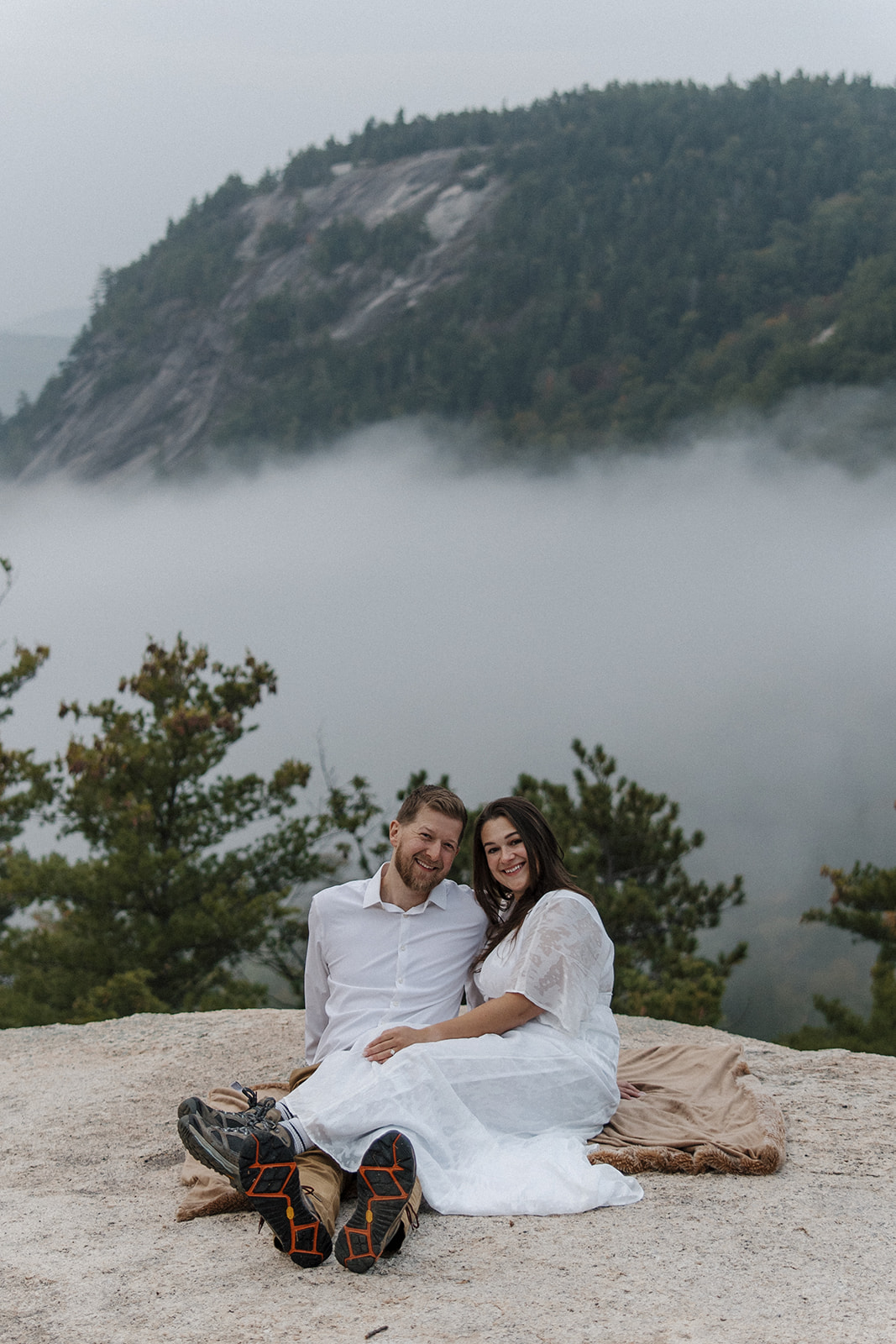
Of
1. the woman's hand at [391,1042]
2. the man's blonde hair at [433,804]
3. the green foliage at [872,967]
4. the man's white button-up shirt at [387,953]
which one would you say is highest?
the man's blonde hair at [433,804]

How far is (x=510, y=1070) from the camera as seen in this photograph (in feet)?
11.9

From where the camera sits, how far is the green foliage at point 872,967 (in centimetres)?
867

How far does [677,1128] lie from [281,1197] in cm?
168

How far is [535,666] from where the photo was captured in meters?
103

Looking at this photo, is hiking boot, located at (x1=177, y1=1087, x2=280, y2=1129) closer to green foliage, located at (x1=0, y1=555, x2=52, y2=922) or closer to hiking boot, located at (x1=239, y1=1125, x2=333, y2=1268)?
hiking boot, located at (x1=239, y1=1125, x2=333, y2=1268)

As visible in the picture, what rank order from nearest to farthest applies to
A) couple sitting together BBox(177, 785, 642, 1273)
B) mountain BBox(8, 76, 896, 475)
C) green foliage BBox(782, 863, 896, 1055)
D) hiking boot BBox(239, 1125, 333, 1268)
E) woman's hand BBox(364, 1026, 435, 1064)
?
hiking boot BBox(239, 1125, 333, 1268)
couple sitting together BBox(177, 785, 642, 1273)
woman's hand BBox(364, 1026, 435, 1064)
green foliage BBox(782, 863, 896, 1055)
mountain BBox(8, 76, 896, 475)

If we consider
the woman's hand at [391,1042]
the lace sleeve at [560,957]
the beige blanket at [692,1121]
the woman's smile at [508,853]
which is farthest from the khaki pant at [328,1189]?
the woman's smile at [508,853]

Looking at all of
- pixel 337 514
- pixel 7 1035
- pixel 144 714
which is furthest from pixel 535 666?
pixel 7 1035

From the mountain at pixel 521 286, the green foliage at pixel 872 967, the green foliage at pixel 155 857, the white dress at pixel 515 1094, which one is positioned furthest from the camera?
the mountain at pixel 521 286

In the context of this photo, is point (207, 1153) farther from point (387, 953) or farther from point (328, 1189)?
point (387, 953)

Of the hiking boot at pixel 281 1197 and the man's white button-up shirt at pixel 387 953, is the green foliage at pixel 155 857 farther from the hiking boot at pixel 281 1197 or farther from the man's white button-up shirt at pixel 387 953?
the hiking boot at pixel 281 1197

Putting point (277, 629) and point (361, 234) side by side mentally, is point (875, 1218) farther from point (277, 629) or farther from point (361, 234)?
point (277, 629)

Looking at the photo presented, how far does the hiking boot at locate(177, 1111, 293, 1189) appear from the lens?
309 centimetres

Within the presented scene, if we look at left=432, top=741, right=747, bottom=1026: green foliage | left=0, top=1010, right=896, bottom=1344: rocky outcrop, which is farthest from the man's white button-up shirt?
left=432, top=741, right=747, bottom=1026: green foliage
